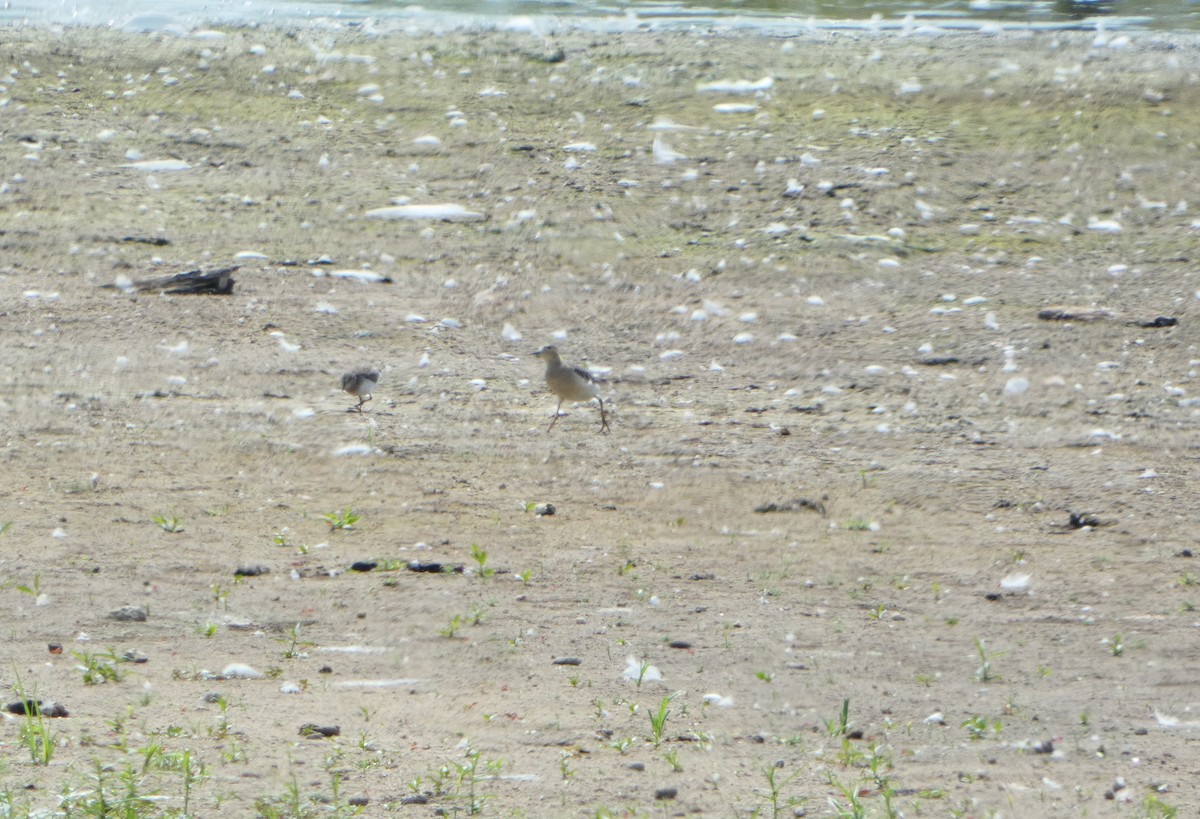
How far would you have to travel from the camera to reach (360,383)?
649 cm

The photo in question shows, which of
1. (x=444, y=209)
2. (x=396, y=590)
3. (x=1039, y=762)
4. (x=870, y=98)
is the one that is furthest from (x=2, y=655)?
(x=870, y=98)

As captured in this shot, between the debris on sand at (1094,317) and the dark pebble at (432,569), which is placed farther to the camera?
the debris on sand at (1094,317)

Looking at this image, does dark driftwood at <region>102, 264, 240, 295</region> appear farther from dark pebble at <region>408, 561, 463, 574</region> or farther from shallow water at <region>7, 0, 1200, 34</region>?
shallow water at <region>7, 0, 1200, 34</region>

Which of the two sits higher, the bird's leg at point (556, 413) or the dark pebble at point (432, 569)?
the bird's leg at point (556, 413)

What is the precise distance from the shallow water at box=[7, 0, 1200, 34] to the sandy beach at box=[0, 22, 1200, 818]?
838mm

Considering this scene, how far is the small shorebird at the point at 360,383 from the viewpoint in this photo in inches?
256

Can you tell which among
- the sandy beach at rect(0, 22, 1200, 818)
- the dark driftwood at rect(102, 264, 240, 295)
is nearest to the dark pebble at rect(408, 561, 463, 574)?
the sandy beach at rect(0, 22, 1200, 818)

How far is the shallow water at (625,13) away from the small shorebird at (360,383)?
6579 mm

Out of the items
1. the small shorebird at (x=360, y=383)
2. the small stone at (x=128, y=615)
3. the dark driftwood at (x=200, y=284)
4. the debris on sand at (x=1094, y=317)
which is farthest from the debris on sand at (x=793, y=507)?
the dark driftwood at (x=200, y=284)

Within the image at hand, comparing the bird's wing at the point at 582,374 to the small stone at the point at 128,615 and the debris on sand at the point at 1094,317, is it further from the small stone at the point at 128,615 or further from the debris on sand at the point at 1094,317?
the debris on sand at the point at 1094,317

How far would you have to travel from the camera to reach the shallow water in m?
12.7

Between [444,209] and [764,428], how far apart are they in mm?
3223

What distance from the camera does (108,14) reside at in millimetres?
12828

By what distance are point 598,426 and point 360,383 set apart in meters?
0.96
